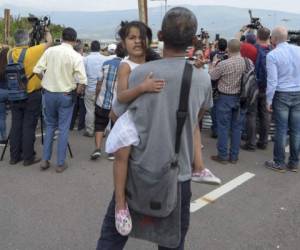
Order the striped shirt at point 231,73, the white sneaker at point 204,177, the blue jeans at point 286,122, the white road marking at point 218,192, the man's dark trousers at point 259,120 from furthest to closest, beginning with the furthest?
the man's dark trousers at point 259,120
the striped shirt at point 231,73
the blue jeans at point 286,122
the white road marking at point 218,192
the white sneaker at point 204,177

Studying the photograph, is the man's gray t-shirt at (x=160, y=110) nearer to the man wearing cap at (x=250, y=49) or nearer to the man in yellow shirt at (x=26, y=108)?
the man in yellow shirt at (x=26, y=108)

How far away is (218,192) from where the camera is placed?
4.88 m

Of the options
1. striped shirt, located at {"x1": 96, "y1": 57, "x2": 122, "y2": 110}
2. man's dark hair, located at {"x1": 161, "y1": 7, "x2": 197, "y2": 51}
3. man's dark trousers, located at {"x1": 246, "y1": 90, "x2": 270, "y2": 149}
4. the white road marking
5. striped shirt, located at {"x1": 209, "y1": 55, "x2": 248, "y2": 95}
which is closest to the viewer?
man's dark hair, located at {"x1": 161, "y1": 7, "x2": 197, "y2": 51}

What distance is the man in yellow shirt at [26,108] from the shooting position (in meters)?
5.63

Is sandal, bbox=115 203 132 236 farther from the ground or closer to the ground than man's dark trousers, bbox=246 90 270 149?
farther from the ground

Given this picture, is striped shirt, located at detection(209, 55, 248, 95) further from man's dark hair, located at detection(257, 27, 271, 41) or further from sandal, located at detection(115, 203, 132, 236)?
sandal, located at detection(115, 203, 132, 236)

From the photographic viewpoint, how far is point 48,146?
5602mm

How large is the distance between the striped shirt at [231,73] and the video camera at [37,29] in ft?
8.75

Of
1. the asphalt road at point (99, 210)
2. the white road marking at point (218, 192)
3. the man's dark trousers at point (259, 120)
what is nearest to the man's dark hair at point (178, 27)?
the asphalt road at point (99, 210)

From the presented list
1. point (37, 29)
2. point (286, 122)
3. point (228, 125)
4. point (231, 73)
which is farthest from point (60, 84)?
point (286, 122)

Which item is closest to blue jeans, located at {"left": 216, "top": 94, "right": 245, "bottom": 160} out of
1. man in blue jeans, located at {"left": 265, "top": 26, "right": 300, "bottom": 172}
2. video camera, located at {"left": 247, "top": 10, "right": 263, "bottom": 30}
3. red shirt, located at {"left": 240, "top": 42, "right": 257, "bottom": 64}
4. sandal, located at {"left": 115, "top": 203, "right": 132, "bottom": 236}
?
man in blue jeans, located at {"left": 265, "top": 26, "right": 300, "bottom": 172}

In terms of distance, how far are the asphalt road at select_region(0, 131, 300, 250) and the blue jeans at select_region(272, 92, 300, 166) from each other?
0.29m

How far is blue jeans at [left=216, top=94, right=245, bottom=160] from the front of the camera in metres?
6.08

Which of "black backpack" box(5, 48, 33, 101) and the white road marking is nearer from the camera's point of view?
the white road marking
